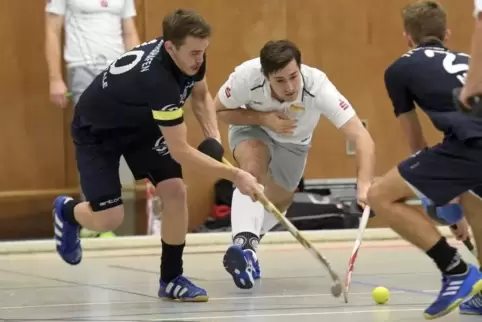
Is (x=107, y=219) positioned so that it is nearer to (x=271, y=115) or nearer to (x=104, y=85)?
(x=104, y=85)

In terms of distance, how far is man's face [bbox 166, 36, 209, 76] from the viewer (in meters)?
3.35

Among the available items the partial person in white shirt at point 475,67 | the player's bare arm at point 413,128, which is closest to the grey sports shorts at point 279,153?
the player's bare arm at point 413,128

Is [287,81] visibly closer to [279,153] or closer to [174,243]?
[279,153]

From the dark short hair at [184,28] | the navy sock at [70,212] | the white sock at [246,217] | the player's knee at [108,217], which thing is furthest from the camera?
the white sock at [246,217]

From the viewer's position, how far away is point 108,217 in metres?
3.85

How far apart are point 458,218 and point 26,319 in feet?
5.13

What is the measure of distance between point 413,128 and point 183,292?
1076 mm

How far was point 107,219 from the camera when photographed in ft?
12.6

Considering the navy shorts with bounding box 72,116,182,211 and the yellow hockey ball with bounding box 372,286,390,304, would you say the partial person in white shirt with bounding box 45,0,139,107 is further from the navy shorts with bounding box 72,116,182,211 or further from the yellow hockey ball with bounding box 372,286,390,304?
the yellow hockey ball with bounding box 372,286,390,304

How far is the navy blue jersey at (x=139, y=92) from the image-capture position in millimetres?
3367

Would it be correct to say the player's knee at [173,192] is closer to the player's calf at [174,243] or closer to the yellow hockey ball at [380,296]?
the player's calf at [174,243]

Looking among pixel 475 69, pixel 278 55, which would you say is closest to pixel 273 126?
pixel 278 55

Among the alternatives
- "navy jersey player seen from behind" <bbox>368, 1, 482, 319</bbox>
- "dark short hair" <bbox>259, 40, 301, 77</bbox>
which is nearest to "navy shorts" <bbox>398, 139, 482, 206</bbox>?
"navy jersey player seen from behind" <bbox>368, 1, 482, 319</bbox>

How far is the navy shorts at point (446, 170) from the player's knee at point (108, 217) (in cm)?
127
